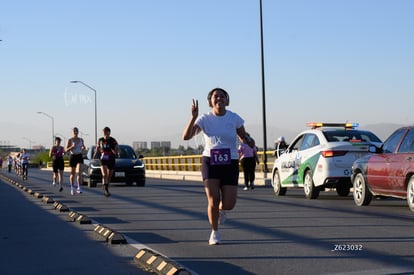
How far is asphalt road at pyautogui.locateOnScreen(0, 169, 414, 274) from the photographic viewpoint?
7629mm

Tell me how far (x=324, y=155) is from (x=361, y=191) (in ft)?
5.60

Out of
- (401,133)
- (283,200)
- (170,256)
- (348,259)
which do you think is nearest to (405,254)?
(348,259)

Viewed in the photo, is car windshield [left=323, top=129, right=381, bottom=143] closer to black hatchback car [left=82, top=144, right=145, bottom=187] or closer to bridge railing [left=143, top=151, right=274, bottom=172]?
black hatchback car [left=82, top=144, right=145, bottom=187]

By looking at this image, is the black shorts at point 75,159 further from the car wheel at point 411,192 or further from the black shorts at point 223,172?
the black shorts at point 223,172

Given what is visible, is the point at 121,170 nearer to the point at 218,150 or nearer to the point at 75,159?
the point at 75,159

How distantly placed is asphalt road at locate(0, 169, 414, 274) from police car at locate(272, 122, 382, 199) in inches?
40.0

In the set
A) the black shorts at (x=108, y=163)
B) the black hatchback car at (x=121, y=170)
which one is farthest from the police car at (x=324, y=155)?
the black hatchback car at (x=121, y=170)

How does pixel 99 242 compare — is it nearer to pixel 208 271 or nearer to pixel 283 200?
pixel 208 271

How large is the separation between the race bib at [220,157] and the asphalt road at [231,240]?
0.94 metres

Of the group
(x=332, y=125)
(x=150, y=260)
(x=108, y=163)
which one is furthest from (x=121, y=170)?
(x=150, y=260)

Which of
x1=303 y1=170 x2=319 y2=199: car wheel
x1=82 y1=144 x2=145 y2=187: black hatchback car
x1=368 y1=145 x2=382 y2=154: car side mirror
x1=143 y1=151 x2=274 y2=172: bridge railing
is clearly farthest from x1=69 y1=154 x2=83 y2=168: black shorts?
x1=143 y1=151 x2=274 y2=172: bridge railing

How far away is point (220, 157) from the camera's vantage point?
29.6 ft

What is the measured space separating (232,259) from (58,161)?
1697 cm

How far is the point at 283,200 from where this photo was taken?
59.4ft
